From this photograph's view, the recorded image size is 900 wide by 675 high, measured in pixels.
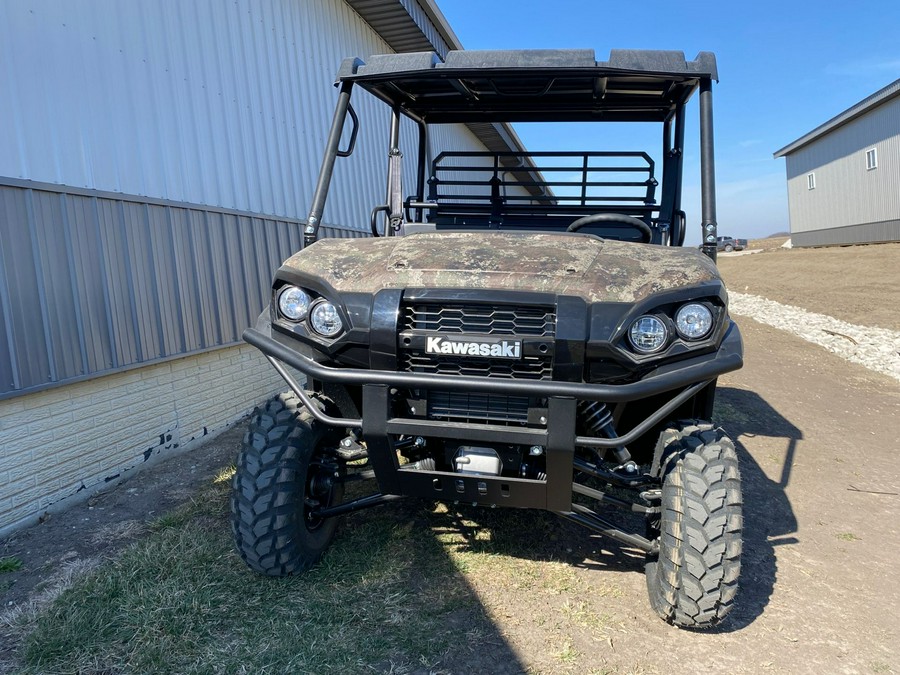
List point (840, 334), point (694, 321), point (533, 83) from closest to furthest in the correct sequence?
point (694, 321) → point (533, 83) → point (840, 334)

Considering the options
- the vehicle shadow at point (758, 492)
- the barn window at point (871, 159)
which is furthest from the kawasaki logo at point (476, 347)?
the barn window at point (871, 159)

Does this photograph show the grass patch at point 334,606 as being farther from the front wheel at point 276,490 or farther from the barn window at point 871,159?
the barn window at point 871,159

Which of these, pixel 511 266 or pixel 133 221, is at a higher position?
pixel 133 221

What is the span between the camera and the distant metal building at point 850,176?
980 inches

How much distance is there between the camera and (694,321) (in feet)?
7.77

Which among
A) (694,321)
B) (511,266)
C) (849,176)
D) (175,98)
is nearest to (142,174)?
(175,98)

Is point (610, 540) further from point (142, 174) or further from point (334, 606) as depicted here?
point (142, 174)

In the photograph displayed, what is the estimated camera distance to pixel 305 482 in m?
2.80

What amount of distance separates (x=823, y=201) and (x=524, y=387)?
35.2 metres

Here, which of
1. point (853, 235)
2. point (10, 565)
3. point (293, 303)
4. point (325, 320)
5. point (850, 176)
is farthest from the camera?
point (853, 235)

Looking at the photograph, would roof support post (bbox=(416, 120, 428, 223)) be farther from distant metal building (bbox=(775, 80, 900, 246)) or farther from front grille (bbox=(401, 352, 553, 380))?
distant metal building (bbox=(775, 80, 900, 246))

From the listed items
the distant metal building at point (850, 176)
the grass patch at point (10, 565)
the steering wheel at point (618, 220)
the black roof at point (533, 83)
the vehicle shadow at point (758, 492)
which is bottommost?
the vehicle shadow at point (758, 492)

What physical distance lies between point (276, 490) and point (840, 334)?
1049 cm

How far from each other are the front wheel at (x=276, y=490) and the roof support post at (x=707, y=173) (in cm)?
209
